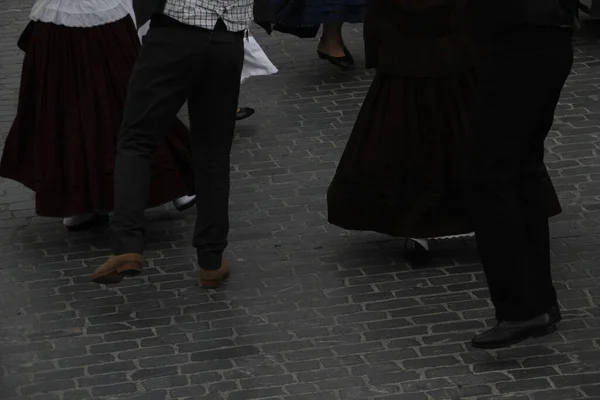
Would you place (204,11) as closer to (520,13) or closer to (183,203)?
(520,13)

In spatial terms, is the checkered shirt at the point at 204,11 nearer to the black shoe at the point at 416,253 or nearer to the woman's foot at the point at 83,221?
the black shoe at the point at 416,253

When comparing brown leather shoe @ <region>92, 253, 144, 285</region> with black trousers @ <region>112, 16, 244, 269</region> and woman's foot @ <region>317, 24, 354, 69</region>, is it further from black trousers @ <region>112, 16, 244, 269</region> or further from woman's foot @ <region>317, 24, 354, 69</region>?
woman's foot @ <region>317, 24, 354, 69</region>

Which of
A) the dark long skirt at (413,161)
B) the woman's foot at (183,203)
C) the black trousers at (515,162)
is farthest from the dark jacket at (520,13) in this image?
the woman's foot at (183,203)

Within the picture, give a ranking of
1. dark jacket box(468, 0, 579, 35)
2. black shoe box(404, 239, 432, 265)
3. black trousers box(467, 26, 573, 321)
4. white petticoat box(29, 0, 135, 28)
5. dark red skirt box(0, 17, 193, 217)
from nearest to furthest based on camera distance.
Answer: dark jacket box(468, 0, 579, 35) → black trousers box(467, 26, 573, 321) → black shoe box(404, 239, 432, 265) → white petticoat box(29, 0, 135, 28) → dark red skirt box(0, 17, 193, 217)

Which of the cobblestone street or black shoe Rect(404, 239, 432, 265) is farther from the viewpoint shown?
black shoe Rect(404, 239, 432, 265)

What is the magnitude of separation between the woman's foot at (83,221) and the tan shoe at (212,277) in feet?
3.13

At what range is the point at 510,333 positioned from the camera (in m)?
5.36

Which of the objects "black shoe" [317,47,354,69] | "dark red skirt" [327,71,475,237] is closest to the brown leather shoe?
"dark red skirt" [327,71,475,237]

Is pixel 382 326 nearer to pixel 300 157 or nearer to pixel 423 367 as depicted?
pixel 423 367

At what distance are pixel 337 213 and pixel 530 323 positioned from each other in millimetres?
1231

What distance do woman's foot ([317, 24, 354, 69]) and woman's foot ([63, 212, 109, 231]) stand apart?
297 cm

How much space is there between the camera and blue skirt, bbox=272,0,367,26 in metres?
9.10

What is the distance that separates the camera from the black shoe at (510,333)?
17.6ft

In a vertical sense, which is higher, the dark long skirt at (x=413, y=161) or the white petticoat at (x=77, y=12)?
the white petticoat at (x=77, y=12)
